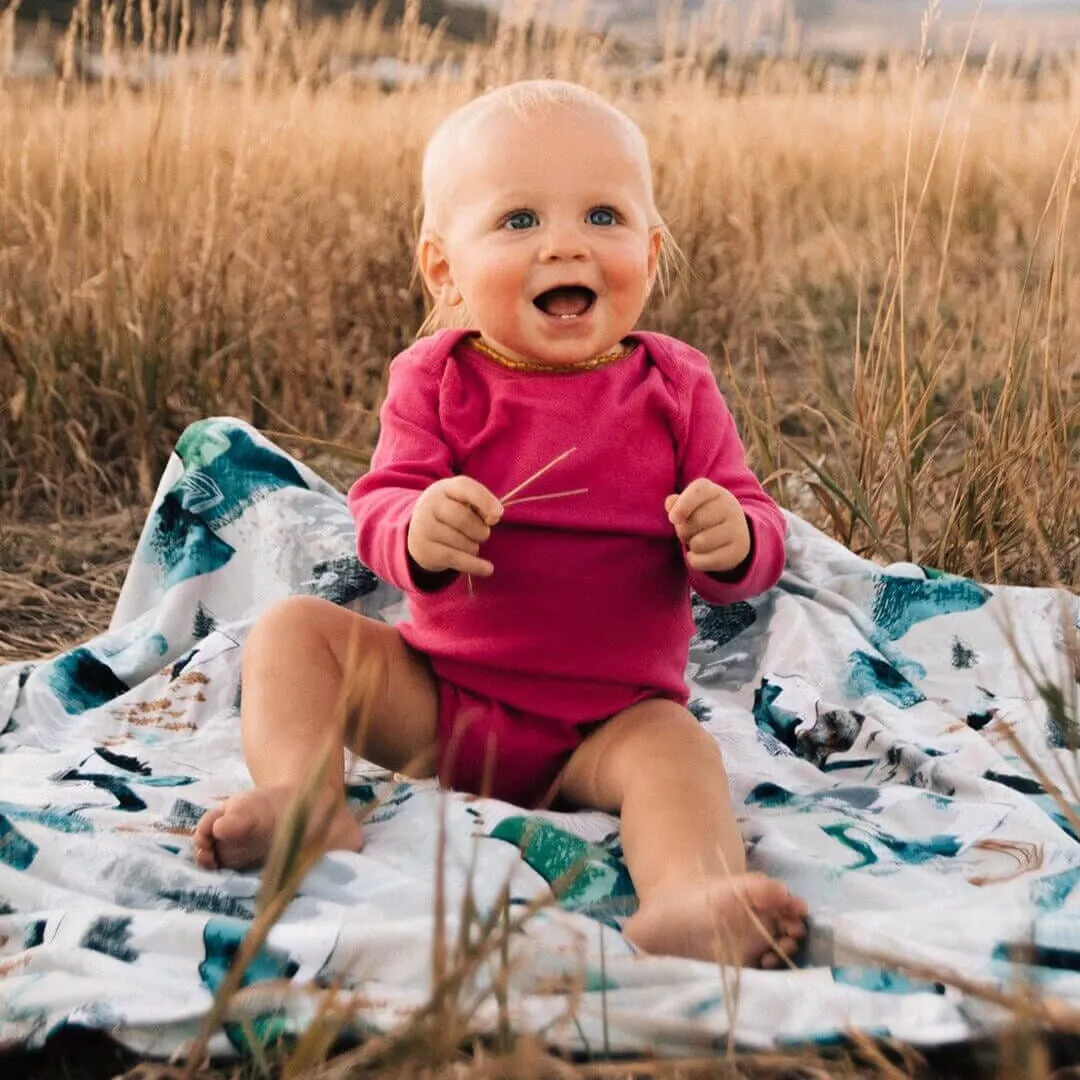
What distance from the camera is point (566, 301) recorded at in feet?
5.23

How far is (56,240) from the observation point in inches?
118

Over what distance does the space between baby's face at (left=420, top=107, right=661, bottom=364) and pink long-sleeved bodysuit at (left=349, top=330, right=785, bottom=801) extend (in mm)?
79

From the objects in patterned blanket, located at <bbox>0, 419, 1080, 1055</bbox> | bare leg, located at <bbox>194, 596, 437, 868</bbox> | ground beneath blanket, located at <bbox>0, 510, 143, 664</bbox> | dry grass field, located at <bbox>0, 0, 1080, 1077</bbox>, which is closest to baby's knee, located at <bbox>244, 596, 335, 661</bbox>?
bare leg, located at <bbox>194, 596, 437, 868</bbox>

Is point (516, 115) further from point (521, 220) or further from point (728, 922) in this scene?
point (728, 922)

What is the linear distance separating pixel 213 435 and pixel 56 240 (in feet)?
3.03

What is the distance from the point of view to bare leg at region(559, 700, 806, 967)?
1247mm

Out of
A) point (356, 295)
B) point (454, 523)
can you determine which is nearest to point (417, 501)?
point (454, 523)

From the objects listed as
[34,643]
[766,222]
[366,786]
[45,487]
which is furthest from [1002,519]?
[766,222]

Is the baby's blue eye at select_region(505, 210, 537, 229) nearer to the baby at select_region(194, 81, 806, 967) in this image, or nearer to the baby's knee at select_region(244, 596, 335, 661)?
the baby at select_region(194, 81, 806, 967)

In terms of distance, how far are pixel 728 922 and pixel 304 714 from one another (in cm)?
52

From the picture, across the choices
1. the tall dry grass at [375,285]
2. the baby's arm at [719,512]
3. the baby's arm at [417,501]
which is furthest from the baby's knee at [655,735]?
the tall dry grass at [375,285]

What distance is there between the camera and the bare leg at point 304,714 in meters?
1.43

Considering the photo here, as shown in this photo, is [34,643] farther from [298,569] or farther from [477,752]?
[477,752]

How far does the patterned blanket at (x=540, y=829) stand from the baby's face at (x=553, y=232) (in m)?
0.50
